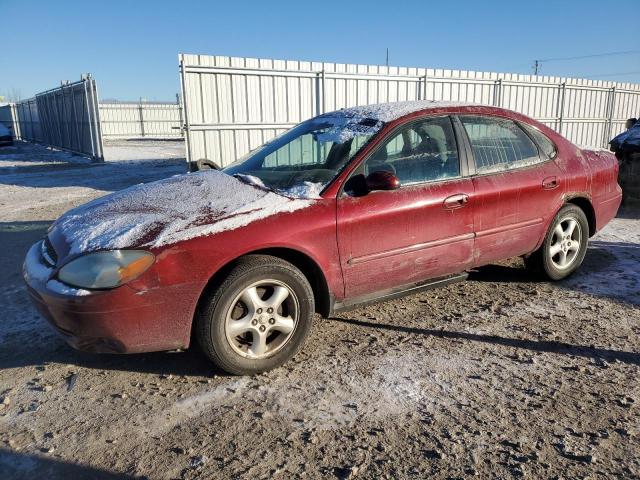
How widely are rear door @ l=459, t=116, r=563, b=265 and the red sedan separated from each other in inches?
0.5

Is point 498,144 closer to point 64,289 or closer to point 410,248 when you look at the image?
point 410,248

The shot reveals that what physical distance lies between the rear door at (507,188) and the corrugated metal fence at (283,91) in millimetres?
6713

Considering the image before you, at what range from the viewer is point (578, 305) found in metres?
3.98

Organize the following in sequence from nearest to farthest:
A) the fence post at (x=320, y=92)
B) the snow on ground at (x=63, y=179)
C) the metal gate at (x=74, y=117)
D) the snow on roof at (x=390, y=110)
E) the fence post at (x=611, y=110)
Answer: the snow on roof at (x=390, y=110)
the snow on ground at (x=63, y=179)
the fence post at (x=320, y=92)
the fence post at (x=611, y=110)
the metal gate at (x=74, y=117)

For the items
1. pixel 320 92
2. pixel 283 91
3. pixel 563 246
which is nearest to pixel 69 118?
pixel 283 91

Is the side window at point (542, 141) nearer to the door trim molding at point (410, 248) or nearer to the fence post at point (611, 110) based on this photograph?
the door trim molding at point (410, 248)

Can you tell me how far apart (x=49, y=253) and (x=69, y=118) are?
2087 cm

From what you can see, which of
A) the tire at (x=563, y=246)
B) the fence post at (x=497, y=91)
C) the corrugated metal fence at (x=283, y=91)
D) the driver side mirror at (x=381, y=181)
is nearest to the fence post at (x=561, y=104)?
the corrugated metal fence at (x=283, y=91)

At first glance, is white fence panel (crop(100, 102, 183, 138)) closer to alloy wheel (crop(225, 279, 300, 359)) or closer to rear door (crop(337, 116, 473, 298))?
rear door (crop(337, 116, 473, 298))

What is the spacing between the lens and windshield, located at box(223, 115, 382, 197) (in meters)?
3.35

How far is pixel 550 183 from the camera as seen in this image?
420cm

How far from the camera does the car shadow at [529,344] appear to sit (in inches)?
124

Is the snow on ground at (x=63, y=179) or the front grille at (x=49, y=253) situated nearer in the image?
the front grille at (x=49, y=253)

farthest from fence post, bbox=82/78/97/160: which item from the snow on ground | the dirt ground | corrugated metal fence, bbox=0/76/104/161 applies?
the dirt ground
